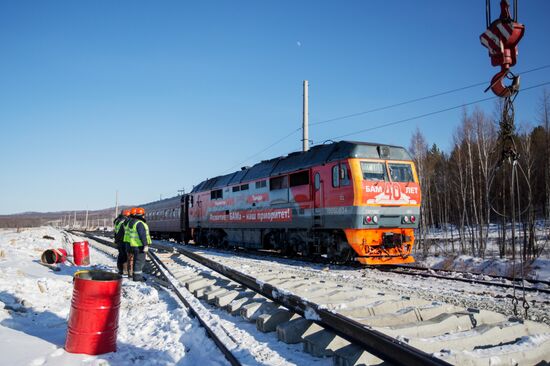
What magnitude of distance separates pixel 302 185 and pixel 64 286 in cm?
790

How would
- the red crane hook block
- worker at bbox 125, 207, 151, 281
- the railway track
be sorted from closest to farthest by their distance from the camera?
the railway track
the red crane hook block
worker at bbox 125, 207, 151, 281

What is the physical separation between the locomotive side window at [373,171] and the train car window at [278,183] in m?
3.80

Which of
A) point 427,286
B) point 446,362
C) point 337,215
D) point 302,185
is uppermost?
point 302,185

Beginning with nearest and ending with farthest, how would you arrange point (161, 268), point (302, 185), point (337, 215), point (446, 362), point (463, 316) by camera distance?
point (446, 362) < point (463, 316) < point (161, 268) < point (337, 215) < point (302, 185)

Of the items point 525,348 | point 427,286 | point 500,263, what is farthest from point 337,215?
point 525,348

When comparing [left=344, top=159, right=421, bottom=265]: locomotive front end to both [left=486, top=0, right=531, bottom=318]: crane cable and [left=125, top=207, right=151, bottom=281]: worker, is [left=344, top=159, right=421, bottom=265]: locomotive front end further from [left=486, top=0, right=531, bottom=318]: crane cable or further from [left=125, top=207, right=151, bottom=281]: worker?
[left=486, top=0, right=531, bottom=318]: crane cable

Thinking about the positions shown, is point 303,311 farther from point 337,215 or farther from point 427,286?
point 337,215

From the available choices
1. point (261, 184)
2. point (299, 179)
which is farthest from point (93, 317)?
point (261, 184)

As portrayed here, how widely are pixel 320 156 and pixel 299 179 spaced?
1283 mm

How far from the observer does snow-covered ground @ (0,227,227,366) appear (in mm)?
4203

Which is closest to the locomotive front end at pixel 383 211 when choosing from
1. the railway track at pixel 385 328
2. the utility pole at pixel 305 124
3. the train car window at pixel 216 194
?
the railway track at pixel 385 328

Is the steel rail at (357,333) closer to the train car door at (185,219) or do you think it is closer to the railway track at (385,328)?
the railway track at (385,328)

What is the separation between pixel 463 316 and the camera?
14.6 feet

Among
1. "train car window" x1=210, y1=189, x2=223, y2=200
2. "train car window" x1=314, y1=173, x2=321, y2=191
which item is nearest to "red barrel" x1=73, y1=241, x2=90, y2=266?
"train car window" x1=210, y1=189, x2=223, y2=200
